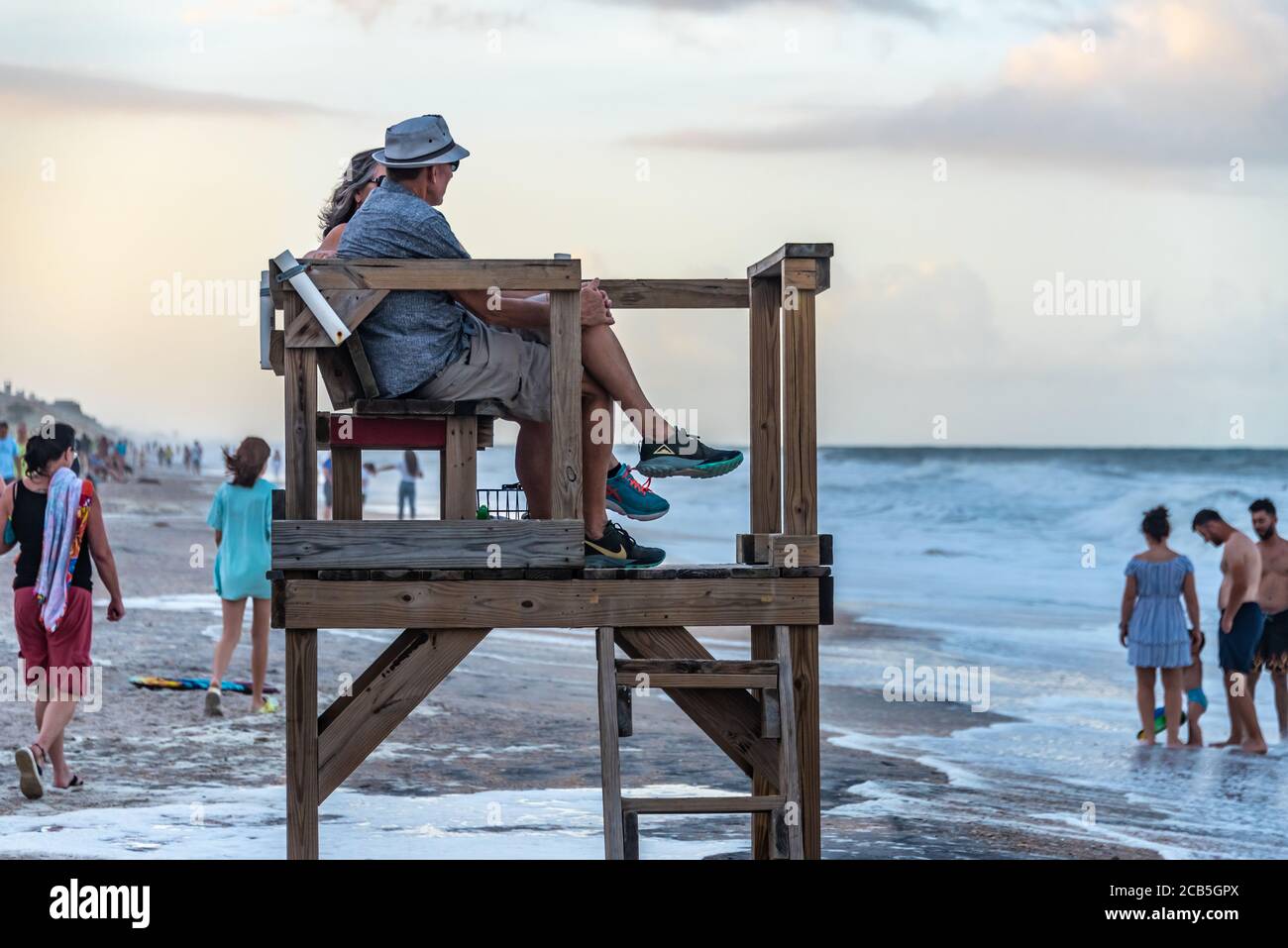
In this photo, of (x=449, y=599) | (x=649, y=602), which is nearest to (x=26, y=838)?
(x=449, y=599)

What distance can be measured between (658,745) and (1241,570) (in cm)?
439

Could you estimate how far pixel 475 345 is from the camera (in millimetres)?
5809

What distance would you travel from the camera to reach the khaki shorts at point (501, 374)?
575cm

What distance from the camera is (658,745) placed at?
10.8 metres

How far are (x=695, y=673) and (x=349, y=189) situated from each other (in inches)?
89.8

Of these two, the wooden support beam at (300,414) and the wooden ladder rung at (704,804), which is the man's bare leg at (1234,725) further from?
the wooden support beam at (300,414)

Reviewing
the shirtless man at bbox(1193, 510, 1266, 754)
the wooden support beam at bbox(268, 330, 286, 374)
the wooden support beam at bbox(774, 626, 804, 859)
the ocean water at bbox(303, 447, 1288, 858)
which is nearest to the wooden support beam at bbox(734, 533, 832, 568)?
the wooden support beam at bbox(774, 626, 804, 859)

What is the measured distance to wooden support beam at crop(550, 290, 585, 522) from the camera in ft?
18.4

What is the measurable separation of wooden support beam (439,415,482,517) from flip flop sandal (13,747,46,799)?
3.52 meters

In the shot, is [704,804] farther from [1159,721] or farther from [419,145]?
[1159,721]

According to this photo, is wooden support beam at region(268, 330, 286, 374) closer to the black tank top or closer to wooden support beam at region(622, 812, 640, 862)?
wooden support beam at region(622, 812, 640, 862)

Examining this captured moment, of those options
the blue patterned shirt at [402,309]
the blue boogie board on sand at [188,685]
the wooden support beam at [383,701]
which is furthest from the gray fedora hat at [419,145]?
the blue boogie board on sand at [188,685]
